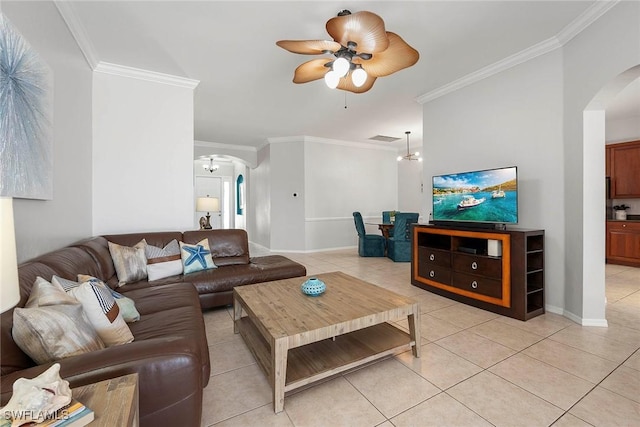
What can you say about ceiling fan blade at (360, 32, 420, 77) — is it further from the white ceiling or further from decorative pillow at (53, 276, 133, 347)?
decorative pillow at (53, 276, 133, 347)

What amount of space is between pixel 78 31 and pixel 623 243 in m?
8.20

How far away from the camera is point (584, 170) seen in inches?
97.9

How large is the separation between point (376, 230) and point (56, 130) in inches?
256

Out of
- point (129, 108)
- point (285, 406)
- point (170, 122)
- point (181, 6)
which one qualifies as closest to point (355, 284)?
point (285, 406)

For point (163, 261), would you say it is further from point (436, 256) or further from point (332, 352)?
point (436, 256)

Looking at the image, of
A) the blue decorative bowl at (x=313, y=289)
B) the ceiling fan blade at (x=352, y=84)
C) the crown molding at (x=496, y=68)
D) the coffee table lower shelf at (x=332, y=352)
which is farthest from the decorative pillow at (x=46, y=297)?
the crown molding at (x=496, y=68)

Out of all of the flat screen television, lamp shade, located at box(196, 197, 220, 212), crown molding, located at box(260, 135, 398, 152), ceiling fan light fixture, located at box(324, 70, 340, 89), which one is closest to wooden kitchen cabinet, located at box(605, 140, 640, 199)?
the flat screen television

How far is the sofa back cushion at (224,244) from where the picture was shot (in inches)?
130

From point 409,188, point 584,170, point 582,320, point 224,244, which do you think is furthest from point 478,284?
point 409,188

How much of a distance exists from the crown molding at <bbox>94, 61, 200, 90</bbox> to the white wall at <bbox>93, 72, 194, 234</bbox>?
0.14 feet

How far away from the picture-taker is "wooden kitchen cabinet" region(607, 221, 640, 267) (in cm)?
470

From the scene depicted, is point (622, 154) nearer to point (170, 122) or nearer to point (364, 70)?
point (364, 70)

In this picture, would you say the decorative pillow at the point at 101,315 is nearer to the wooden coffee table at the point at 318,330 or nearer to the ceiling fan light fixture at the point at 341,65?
Result: the wooden coffee table at the point at 318,330

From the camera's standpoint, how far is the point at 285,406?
157cm
